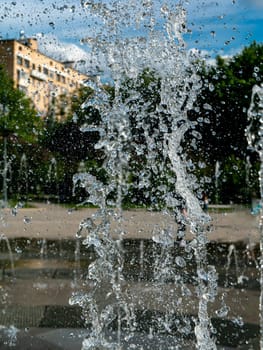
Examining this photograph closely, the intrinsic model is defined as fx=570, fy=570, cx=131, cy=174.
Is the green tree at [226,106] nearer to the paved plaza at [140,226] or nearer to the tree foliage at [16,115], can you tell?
the paved plaza at [140,226]

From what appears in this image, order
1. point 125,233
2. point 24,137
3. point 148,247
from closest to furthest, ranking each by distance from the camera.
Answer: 1. point 148,247
2. point 125,233
3. point 24,137

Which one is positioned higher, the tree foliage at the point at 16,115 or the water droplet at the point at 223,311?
the tree foliage at the point at 16,115

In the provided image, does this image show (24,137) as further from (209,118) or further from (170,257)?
(170,257)

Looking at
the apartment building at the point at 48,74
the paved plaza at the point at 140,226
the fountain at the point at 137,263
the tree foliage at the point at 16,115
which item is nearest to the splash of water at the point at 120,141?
the fountain at the point at 137,263

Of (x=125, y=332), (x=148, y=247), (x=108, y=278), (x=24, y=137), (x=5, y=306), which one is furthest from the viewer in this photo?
(x=24, y=137)

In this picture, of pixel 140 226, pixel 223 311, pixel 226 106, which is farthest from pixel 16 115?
pixel 223 311

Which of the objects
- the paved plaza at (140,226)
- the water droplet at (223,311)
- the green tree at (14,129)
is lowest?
the water droplet at (223,311)

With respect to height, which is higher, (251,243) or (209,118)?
(209,118)

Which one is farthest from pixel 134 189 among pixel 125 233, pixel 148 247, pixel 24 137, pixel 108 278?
pixel 108 278

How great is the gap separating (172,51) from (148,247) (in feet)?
14.0

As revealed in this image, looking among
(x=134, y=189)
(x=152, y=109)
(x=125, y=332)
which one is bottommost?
(x=125, y=332)

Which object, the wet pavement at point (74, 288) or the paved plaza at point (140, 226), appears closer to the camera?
the wet pavement at point (74, 288)

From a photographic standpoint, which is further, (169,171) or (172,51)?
(169,171)

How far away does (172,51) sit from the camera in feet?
22.3
